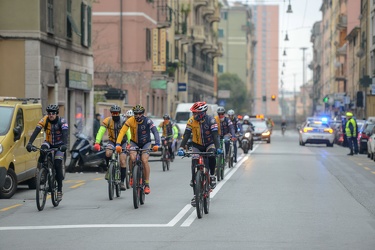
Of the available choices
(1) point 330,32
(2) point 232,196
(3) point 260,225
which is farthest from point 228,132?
(1) point 330,32

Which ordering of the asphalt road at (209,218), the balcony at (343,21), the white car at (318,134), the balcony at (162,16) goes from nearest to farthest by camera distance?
the asphalt road at (209,218) < the white car at (318,134) < the balcony at (162,16) < the balcony at (343,21)

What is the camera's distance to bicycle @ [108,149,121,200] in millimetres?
17484

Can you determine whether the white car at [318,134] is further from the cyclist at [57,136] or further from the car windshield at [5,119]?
the cyclist at [57,136]

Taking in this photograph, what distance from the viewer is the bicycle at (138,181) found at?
15.7m

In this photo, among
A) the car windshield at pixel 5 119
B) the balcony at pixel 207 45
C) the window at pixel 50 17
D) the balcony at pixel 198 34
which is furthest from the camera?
the balcony at pixel 207 45

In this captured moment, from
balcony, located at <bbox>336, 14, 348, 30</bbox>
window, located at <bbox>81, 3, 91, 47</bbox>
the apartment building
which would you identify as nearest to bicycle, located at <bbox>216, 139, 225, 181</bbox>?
the apartment building

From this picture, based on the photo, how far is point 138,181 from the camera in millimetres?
16016

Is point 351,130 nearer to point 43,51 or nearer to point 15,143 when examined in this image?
point 43,51

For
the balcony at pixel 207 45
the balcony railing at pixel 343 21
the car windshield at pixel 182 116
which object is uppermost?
the balcony railing at pixel 343 21

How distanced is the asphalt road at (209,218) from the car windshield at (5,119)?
1355mm

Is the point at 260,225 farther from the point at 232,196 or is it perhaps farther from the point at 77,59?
the point at 77,59

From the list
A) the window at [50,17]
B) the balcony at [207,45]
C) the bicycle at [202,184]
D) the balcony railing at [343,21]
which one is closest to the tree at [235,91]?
the balcony railing at [343,21]

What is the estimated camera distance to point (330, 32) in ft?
411

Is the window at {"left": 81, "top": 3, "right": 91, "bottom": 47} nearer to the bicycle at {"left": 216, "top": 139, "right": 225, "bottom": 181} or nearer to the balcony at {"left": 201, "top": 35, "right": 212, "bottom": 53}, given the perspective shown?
the bicycle at {"left": 216, "top": 139, "right": 225, "bottom": 181}
